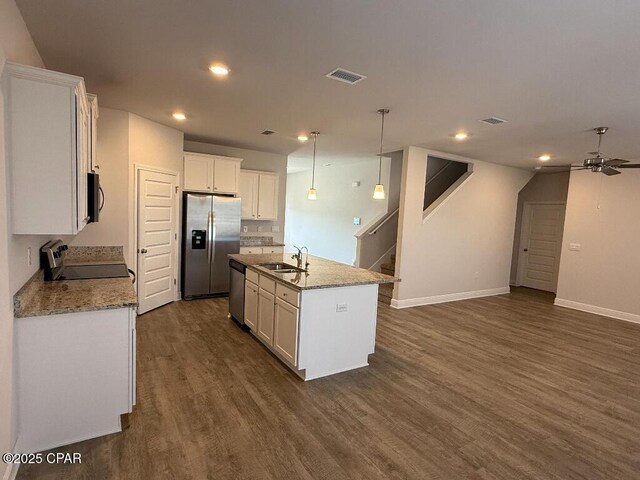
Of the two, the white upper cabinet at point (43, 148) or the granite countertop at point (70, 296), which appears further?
the granite countertop at point (70, 296)

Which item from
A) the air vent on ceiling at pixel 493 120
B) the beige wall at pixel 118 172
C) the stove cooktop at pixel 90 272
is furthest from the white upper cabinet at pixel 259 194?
the air vent on ceiling at pixel 493 120

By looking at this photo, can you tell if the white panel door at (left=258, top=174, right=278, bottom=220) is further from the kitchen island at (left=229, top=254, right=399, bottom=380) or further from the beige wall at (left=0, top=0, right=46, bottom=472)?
the beige wall at (left=0, top=0, right=46, bottom=472)

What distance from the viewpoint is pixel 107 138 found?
13.4 ft

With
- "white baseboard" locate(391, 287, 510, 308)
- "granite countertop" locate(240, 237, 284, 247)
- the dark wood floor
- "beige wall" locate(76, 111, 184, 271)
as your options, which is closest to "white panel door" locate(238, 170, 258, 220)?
"granite countertop" locate(240, 237, 284, 247)

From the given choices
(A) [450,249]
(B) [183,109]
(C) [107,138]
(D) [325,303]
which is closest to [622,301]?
(A) [450,249]

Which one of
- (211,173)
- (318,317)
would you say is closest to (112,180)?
(211,173)

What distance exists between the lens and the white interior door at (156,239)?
4.51 meters

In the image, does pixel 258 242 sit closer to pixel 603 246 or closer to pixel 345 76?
pixel 345 76

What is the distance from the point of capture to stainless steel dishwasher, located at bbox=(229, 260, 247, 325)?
424 centimetres

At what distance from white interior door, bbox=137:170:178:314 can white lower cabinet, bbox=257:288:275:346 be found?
6.14 feet

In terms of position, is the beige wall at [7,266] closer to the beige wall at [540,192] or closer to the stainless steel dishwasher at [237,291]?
the stainless steel dishwasher at [237,291]

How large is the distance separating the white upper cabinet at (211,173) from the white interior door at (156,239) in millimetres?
368

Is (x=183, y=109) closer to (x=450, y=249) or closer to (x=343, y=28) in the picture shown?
(x=343, y=28)

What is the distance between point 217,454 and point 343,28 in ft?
8.95
